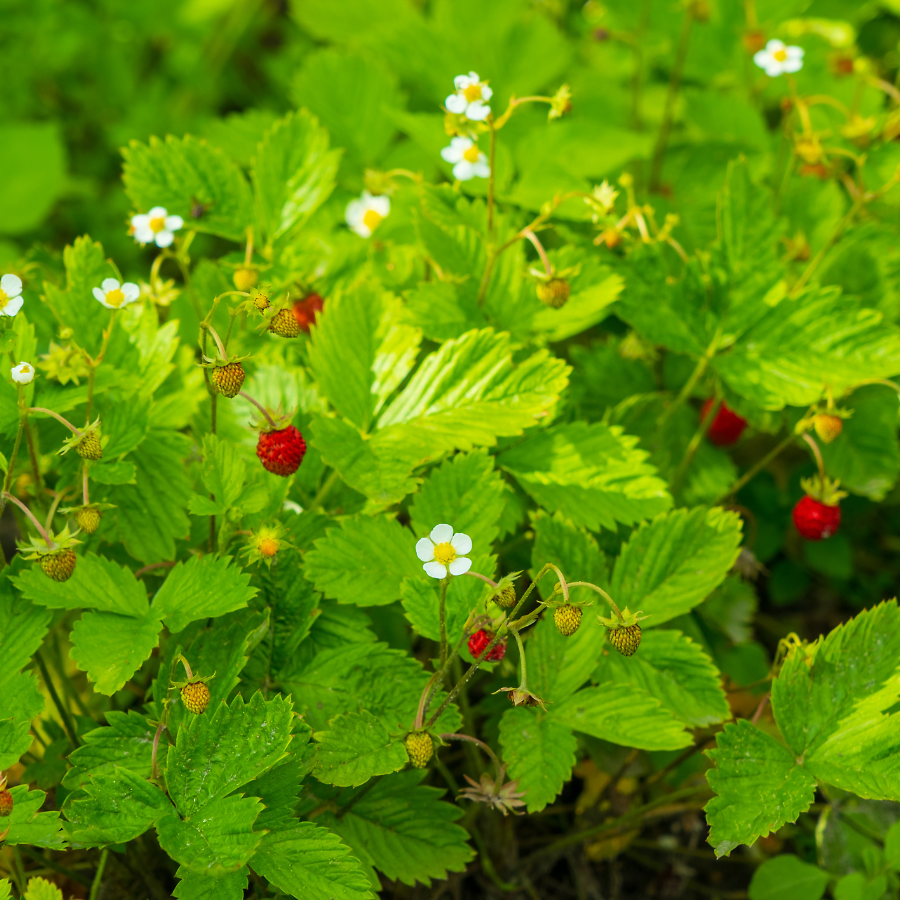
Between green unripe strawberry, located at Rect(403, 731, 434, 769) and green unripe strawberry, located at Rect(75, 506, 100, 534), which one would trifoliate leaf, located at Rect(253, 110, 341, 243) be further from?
green unripe strawberry, located at Rect(403, 731, 434, 769)

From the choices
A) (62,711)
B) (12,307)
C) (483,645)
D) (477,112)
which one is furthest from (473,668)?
(477,112)

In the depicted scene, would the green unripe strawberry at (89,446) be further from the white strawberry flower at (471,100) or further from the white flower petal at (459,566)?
the white strawberry flower at (471,100)

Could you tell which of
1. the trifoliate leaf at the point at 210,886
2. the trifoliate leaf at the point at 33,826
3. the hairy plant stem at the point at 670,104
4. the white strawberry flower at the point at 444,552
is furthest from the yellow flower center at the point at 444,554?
the hairy plant stem at the point at 670,104

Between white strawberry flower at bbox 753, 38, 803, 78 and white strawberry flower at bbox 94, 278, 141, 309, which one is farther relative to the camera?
white strawberry flower at bbox 753, 38, 803, 78

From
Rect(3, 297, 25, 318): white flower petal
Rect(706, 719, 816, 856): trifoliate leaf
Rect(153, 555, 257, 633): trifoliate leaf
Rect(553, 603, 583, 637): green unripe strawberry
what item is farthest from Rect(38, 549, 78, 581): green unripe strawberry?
Rect(706, 719, 816, 856): trifoliate leaf

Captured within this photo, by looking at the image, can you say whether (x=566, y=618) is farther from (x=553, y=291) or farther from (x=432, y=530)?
(x=553, y=291)

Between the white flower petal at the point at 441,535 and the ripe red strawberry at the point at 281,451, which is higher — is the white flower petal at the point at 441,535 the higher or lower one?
the lower one

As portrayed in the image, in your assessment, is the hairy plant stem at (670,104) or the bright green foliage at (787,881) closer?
the bright green foliage at (787,881)
